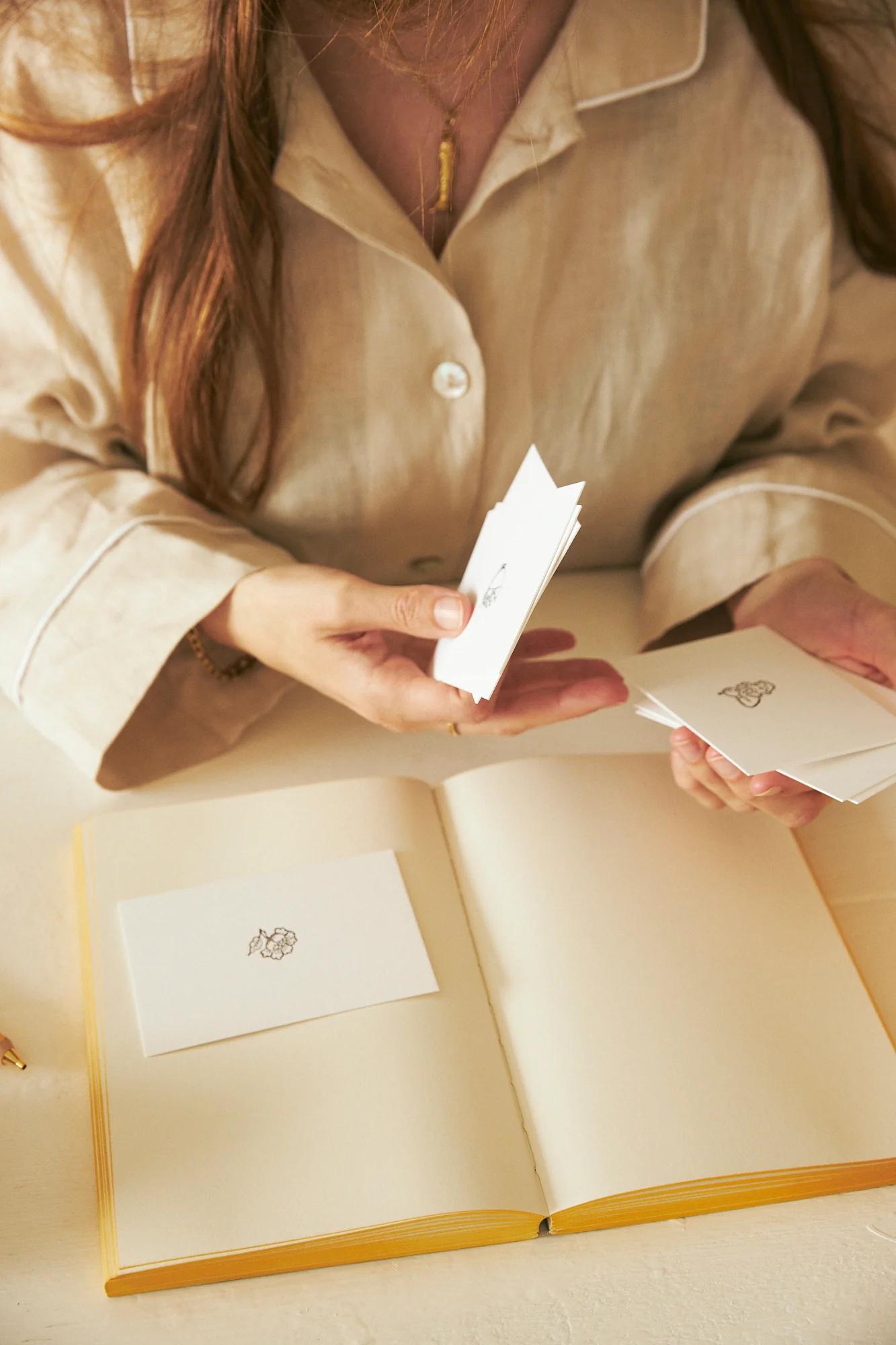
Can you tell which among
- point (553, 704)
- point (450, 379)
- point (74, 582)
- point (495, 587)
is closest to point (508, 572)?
point (495, 587)

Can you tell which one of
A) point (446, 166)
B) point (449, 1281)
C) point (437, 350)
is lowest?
point (449, 1281)

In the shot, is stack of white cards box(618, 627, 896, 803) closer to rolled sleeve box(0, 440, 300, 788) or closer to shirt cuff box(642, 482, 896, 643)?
shirt cuff box(642, 482, 896, 643)

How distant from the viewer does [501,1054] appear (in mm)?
618

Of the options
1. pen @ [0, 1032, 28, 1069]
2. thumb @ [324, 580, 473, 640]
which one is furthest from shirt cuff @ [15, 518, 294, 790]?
pen @ [0, 1032, 28, 1069]

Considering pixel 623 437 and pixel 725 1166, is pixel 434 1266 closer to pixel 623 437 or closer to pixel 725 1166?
pixel 725 1166

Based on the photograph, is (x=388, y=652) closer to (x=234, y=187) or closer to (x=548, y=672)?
(x=548, y=672)

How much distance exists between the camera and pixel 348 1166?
1.82 feet

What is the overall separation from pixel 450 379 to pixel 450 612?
0.74 ft

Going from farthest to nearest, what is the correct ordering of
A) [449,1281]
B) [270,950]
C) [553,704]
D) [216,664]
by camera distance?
[216,664]
[553,704]
[270,950]
[449,1281]

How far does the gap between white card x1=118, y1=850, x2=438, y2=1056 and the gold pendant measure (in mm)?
466

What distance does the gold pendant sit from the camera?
0.83m

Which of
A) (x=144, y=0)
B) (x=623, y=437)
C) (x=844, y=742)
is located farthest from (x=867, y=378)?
(x=144, y=0)

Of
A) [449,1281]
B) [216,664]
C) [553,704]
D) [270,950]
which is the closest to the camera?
[449,1281]

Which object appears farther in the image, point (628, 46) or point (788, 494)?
point (788, 494)
